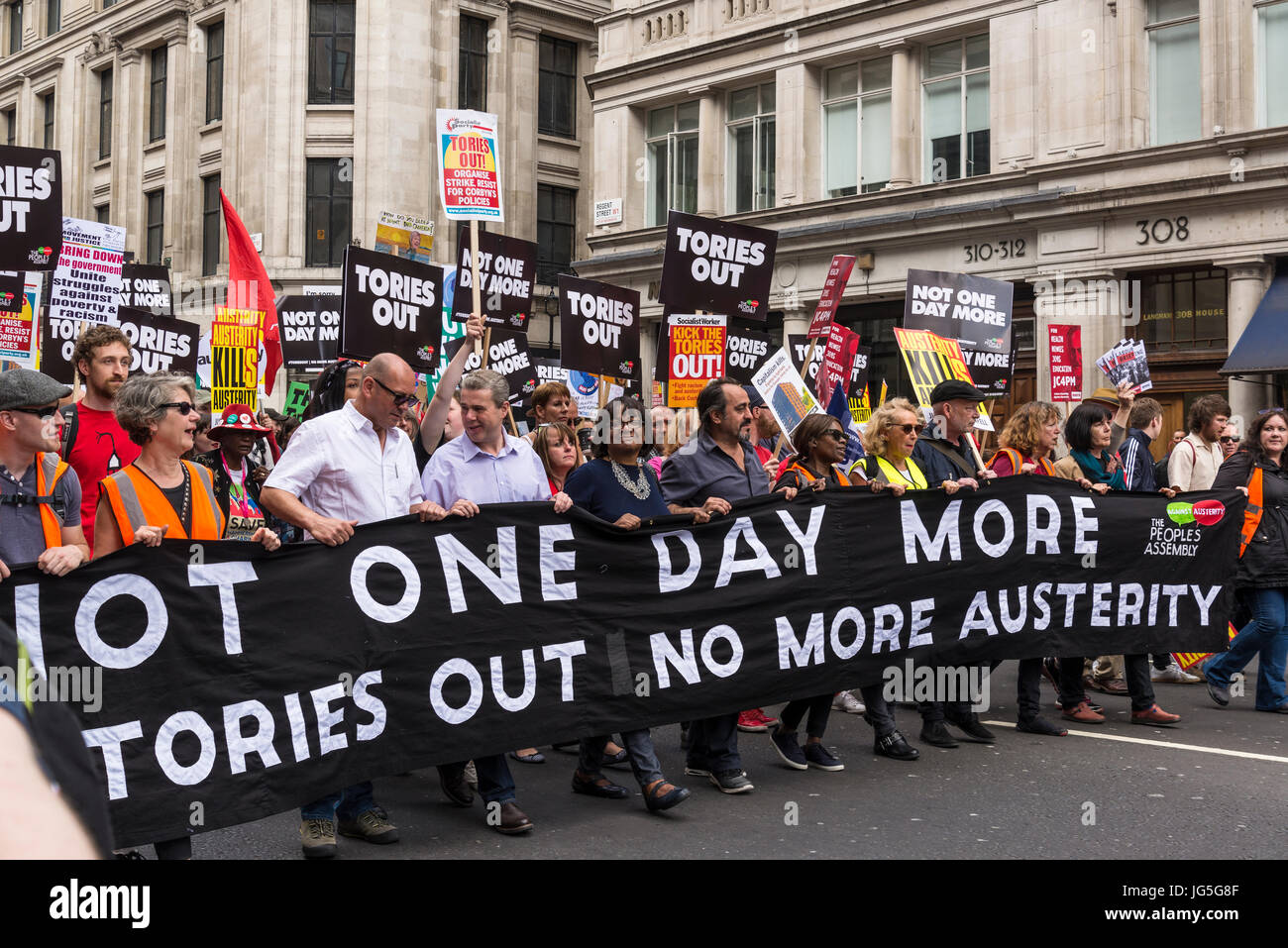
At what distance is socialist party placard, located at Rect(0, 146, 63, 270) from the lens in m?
9.38

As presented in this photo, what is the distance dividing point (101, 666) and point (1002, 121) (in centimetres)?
1973

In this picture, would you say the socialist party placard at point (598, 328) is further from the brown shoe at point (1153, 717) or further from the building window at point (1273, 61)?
the building window at point (1273, 61)

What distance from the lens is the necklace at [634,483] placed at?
6684 mm

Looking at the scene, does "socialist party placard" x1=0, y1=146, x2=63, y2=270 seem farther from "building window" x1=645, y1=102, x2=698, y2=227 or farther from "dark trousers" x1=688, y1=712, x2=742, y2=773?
"building window" x1=645, y1=102, x2=698, y2=227

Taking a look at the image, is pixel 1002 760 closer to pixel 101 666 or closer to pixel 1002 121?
pixel 101 666

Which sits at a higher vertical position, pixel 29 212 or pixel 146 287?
pixel 146 287

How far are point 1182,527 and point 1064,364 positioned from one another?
840cm

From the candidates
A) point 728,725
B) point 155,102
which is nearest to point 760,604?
point 728,725

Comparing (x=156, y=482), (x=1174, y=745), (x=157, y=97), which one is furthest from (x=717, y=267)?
(x=157, y=97)

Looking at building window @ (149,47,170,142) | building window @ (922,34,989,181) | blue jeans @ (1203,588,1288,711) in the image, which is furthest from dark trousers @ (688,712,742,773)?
building window @ (149,47,170,142)

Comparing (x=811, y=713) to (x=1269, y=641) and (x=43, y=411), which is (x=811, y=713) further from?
(x=43, y=411)

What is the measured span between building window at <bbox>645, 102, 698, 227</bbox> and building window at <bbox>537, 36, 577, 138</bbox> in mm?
12419

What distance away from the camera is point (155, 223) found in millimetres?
41719
